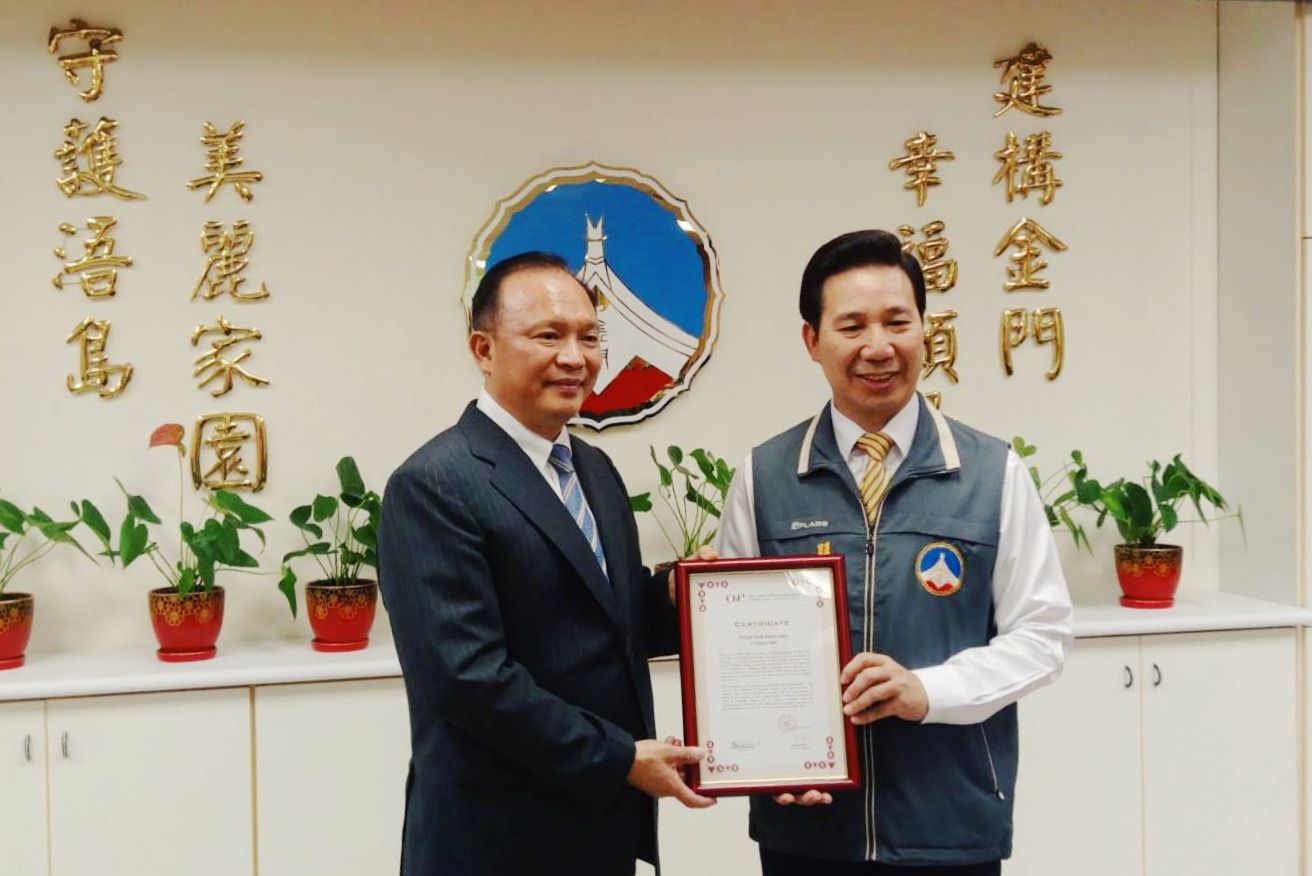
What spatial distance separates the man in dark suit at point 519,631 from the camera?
1510mm

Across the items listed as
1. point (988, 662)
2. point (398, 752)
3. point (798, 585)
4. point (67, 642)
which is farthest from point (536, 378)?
point (67, 642)

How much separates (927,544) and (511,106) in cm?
186

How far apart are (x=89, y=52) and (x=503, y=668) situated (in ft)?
7.04

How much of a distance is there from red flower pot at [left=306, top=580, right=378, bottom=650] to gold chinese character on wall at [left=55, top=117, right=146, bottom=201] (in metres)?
1.11

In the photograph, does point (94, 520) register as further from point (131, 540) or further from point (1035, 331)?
point (1035, 331)

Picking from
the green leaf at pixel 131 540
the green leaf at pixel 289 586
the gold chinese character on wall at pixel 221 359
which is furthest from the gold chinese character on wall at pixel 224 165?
the green leaf at pixel 289 586

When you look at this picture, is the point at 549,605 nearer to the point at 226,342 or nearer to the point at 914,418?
the point at 914,418

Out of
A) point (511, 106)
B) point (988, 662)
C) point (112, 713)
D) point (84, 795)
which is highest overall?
point (511, 106)

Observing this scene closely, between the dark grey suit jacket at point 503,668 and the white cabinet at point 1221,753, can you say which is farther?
the white cabinet at point 1221,753

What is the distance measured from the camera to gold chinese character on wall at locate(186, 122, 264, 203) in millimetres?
2863

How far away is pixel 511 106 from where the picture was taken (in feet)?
9.88

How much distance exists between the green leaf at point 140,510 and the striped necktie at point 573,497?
1.40 metres

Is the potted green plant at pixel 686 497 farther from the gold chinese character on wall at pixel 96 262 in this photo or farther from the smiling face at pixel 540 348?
the gold chinese character on wall at pixel 96 262

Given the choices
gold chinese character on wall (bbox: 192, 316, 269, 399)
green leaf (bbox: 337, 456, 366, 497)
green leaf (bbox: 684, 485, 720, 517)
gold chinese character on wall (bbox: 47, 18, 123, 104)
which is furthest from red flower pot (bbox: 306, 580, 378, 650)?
gold chinese character on wall (bbox: 47, 18, 123, 104)
